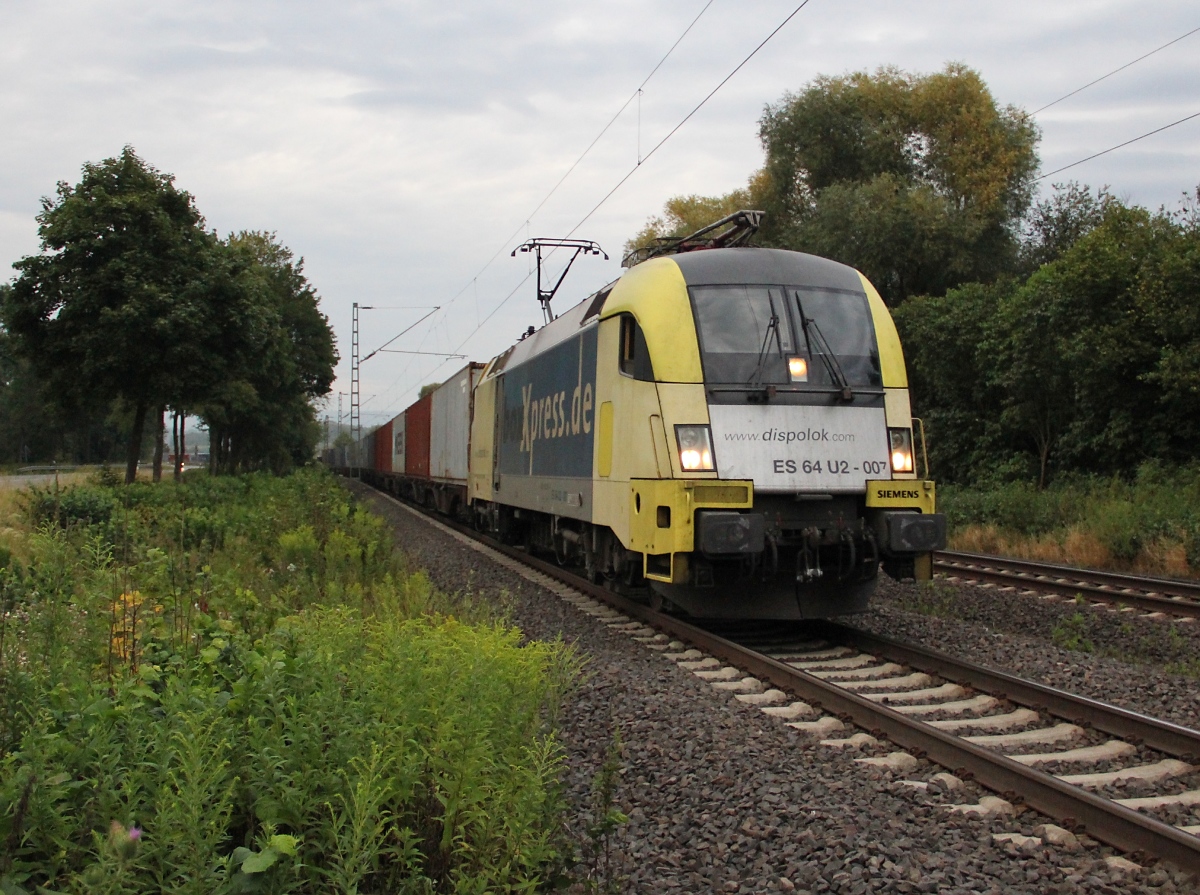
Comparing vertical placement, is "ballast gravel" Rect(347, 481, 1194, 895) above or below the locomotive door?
below

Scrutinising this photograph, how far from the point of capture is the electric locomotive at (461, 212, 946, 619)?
8.06 metres

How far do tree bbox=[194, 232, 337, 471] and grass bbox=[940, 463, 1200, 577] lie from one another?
16.2 meters

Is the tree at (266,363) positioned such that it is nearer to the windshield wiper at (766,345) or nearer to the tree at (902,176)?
the tree at (902,176)

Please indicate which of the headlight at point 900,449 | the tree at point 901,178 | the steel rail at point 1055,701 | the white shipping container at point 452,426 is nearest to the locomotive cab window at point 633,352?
the headlight at point 900,449

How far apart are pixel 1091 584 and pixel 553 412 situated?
664 cm

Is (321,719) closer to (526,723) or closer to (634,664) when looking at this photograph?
(526,723)

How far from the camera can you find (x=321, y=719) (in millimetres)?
3672

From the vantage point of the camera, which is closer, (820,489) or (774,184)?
(820,489)

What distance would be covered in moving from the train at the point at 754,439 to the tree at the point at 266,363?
16612mm

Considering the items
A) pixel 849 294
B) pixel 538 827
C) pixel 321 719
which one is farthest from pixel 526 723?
pixel 849 294

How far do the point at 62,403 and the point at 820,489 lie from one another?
19923 mm

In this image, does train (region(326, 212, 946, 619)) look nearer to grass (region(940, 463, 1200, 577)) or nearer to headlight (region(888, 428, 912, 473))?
headlight (region(888, 428, 912, 473))

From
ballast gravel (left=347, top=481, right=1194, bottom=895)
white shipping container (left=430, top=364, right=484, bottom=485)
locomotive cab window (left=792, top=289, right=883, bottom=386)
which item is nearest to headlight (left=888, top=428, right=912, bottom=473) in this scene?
locomotive cab window (left=792, top=289, right=883, bottom=386)

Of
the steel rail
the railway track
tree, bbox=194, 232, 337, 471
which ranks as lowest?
the steel rail
